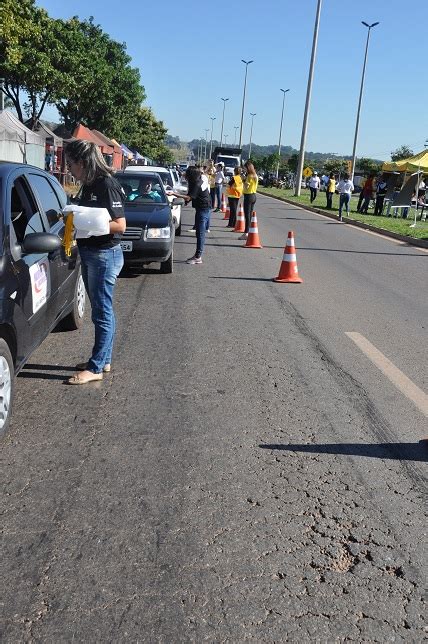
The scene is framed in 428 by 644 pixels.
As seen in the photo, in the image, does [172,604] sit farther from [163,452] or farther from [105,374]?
[105,374]

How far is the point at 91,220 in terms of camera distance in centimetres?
472

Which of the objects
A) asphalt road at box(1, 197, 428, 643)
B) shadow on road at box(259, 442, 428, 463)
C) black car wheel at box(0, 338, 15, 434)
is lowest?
asphalt road at box(1, 197, 428, 643)

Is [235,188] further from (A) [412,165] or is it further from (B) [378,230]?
(A) [412,165]

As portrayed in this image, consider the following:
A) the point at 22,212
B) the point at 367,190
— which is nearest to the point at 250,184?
the point at 22,212

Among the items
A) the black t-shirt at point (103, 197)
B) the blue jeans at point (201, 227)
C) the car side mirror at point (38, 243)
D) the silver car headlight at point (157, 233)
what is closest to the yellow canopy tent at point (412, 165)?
the blue jeans at point (201, 227)

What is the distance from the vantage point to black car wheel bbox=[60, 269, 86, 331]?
645cm

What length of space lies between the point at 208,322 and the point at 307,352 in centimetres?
144

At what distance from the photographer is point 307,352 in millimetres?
6375

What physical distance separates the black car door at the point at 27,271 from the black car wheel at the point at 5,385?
0.69 ft

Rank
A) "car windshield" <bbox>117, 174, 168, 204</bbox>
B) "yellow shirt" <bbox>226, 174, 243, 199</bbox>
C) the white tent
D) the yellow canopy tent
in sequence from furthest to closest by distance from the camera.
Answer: the yellow canopy tent < the white tent < "yellow shirt" <bbox>226, 174, 243, 199</bbox> < "car windshield" <bbox>117, 174, 168, 204</bbox>

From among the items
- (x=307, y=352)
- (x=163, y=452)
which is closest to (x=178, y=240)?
(x=307, y=352)

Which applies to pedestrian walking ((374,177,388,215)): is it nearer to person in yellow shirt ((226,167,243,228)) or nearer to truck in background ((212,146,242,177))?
person in yellow shirt ((226,167,243,228))

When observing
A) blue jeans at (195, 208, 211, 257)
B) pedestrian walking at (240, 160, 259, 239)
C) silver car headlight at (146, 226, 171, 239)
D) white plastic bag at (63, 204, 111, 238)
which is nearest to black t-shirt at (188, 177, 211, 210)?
blue jeans at (195, 208, 211, 257)

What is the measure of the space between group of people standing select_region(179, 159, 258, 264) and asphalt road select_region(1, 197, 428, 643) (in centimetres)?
475
